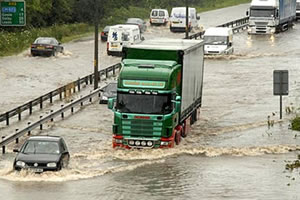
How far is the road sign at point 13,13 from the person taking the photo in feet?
141

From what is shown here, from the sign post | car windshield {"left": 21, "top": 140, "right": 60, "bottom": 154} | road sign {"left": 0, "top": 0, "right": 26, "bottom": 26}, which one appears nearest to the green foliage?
the sign post

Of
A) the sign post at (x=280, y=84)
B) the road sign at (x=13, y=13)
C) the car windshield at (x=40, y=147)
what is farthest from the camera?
the road sign at (x=13, y=13)

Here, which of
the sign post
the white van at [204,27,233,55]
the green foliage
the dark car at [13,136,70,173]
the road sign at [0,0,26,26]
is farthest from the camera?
the white van at [204,27,233,55]

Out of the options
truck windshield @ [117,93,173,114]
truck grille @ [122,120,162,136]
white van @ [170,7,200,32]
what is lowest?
truck grille @ [122,120,162,136]

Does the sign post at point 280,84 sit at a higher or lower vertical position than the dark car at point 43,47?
lower

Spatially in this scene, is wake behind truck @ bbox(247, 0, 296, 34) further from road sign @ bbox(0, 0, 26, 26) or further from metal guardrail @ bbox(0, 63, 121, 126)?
road sign @ bbox(0, 0, 26, 26)

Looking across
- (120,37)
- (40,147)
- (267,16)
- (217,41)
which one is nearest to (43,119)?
(40,147)

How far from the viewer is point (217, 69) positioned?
6191cm

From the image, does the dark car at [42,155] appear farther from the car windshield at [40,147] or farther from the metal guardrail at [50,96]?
the metal guardrail at [50,96]

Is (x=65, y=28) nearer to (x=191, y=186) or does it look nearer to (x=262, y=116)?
(x=262, y=116)

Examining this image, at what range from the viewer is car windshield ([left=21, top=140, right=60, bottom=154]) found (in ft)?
99.9

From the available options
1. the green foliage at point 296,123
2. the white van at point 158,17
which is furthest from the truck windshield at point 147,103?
the white van at point 158,17

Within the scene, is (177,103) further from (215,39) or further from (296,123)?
(215,39)

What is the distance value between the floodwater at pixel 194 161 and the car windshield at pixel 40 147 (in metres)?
0.80
